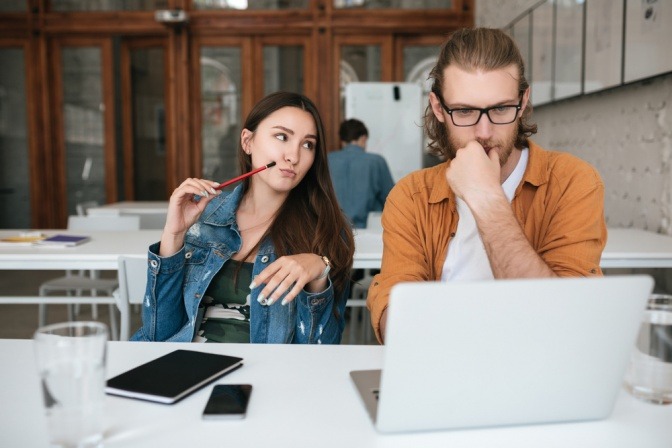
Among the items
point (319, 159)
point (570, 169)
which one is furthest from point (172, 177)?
point (570, 169)

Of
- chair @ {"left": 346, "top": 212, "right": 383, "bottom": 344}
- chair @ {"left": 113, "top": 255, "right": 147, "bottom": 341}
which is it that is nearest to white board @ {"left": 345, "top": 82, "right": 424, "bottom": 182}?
chair @ {"left": 346, "top": 212, "right": 383, "bottom": 344}

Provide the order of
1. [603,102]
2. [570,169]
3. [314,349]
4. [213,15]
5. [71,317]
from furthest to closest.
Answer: [213,15] → [71,317] → [603,102] → [570,169] → [314,349]

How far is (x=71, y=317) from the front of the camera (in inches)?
154

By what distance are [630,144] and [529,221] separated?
1848mm

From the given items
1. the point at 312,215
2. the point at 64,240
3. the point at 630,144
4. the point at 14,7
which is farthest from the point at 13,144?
the point at 630,144

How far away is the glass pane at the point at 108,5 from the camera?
645cm

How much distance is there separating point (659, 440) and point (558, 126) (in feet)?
11.7

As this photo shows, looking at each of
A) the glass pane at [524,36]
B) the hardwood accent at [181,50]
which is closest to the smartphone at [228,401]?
the glass pane at [524,36]

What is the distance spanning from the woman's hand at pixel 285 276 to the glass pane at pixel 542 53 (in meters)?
3.23

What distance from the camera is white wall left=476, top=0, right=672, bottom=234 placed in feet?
8.84

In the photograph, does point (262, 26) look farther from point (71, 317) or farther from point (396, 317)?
point (396, 317)

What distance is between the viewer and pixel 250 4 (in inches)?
254

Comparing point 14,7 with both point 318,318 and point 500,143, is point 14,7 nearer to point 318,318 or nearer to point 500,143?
point 318,318

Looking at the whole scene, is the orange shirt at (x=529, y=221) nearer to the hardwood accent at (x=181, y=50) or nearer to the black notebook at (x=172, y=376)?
the black notebook at (x=172, y=376)
